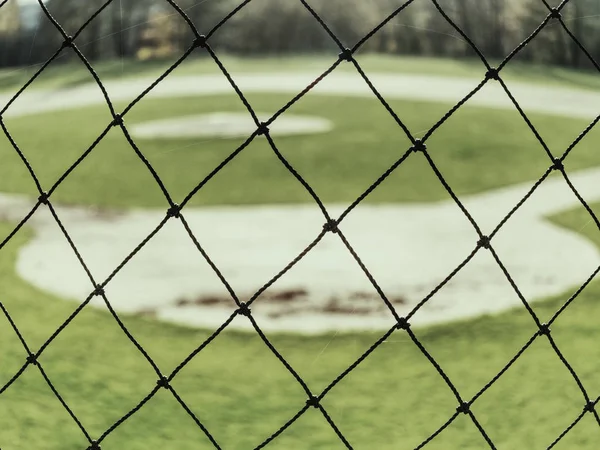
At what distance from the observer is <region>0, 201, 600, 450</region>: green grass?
10.8 ft

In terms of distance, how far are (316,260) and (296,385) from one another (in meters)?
1.87

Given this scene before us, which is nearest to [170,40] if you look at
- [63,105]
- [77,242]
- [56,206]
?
[63,105]

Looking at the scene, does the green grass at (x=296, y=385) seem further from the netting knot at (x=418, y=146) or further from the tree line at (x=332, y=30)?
the tree line at (x=332, y=30)

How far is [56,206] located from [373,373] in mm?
4398

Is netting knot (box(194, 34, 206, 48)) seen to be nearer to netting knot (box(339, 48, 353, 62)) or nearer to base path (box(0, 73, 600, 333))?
netting knot (box(339, 48, 353, 62))

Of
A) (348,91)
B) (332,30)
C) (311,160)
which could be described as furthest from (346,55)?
(332,30)

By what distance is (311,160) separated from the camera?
30.1ft

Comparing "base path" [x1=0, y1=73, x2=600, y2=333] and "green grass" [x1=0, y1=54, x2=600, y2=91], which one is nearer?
"base path" [x1=0, y1=73, x2=600, y2=333]

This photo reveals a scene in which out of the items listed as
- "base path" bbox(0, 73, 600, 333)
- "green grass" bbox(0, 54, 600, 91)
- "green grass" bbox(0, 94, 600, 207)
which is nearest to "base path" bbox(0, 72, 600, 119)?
"green grass" bbox(0, 54, 600, 91)

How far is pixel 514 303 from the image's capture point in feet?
15.5

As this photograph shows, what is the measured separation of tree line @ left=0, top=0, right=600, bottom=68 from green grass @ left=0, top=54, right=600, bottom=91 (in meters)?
0.38

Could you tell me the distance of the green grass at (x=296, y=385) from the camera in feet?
10.8

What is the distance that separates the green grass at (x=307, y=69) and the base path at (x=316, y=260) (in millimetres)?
9476

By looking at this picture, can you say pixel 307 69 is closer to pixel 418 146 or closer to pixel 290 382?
pixel 290 382
